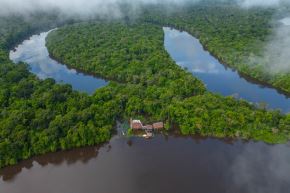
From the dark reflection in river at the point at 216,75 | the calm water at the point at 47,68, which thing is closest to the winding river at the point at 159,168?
the dark reflection in river at the point at 216,75

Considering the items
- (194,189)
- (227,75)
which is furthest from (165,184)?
(227,75)

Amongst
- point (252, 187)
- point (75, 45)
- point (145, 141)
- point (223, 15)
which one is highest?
point (223, 15)

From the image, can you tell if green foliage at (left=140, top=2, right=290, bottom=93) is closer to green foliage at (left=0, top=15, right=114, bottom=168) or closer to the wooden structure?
the wooden structure

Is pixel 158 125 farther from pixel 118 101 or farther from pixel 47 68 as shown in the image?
pixel 47 68

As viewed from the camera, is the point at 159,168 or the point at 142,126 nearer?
the point at 159,168

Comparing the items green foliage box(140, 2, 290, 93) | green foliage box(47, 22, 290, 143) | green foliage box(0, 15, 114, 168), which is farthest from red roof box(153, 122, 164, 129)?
green foliage box(140, 2, 290, 93)

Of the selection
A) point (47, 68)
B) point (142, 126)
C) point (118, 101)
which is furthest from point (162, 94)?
point (47, 68)

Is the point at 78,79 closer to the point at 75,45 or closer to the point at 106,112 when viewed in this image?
the point at 75,45
